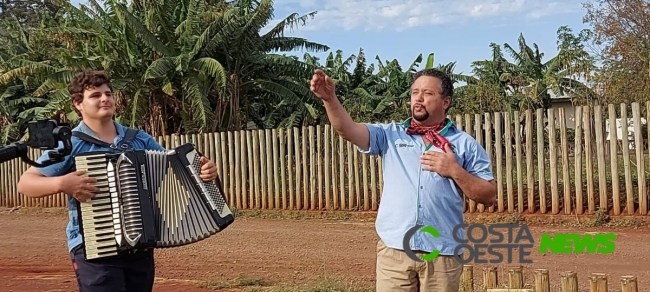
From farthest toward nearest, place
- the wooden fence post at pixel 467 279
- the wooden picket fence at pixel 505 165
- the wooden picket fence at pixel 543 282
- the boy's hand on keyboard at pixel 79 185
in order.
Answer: the wooden picket fence at pixel 505 165 < the wooden fence post at pixel 467 279 < the wooden picket fence at pixel 543 282 < the boy's hand on keyboard at pixel 79 185

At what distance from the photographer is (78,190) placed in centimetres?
309

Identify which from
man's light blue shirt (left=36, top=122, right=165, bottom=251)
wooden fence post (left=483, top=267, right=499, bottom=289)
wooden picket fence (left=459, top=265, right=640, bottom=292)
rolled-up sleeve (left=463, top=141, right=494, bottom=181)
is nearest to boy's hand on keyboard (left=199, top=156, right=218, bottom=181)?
man's light blue shirt (left=36, top=122, right=165, bottom=251)

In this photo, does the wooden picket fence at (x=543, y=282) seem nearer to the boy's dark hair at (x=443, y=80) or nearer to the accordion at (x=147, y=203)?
the boy's dark hair at (x=443, y=80)

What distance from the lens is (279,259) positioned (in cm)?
784

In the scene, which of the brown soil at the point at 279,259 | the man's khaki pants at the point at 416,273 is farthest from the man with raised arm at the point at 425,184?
the brown soil at the point at 279,259

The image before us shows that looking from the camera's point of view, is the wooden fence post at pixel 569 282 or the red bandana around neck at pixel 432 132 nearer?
the red bandana around neck at pixel 432 132

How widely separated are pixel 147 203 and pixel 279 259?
4.65 m

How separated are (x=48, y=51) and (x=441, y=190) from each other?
55.4 ft

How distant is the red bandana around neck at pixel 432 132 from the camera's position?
3.19 metres

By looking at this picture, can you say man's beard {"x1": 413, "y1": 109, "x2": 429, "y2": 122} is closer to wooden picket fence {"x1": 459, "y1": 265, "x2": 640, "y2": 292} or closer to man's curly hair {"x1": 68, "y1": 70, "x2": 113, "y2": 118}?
wooden picket fence {"x1": 459, "y1": 265, "x2": 640, "y2": 292}

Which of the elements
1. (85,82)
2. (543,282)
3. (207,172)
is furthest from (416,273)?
(85,82)

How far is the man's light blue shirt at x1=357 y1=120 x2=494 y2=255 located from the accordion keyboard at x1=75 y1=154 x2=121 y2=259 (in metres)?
1.29

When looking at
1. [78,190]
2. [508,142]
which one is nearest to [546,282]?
[78,190]

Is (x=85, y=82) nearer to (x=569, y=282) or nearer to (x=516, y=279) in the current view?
(x=516, y=279)
